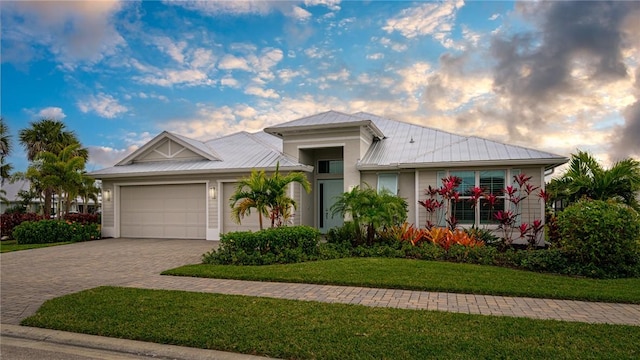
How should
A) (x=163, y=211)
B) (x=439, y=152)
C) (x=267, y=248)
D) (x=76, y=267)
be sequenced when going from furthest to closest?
(x=163, y=211)
(x=439, y=152)
(x=267, y=248)
(x=76, y=267)

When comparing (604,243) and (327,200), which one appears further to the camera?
(327,200)

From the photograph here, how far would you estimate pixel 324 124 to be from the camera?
1431cm

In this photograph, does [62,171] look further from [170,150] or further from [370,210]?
[370,210]

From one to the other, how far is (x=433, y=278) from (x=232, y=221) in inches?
380

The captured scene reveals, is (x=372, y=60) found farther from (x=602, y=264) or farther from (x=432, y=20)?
(x=602, y=264)

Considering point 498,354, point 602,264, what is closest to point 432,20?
point 602,264

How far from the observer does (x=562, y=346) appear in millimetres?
3896

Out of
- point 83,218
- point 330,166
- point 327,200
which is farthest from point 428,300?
point 83,218

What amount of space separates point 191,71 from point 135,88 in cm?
→ 220

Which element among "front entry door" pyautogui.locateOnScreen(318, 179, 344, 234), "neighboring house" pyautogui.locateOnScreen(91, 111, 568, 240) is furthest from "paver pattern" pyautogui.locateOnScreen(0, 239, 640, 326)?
"front entry door" pyautogui.locateOnScreen(318, 179, 344, 234)

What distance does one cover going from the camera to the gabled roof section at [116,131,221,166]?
16000 mm

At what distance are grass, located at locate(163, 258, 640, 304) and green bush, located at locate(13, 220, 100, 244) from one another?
32.3 ft

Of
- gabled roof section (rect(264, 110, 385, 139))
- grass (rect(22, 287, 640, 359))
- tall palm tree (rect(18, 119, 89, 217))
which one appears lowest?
grass (rect(22, 287, 640, 359))

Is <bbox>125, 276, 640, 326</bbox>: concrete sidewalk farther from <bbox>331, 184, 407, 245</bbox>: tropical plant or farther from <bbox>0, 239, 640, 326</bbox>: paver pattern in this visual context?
<bbox>331, 184, 407, 245</bbox>: tropical plant
